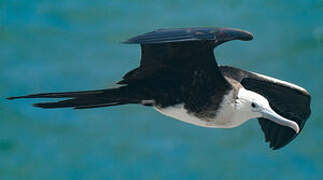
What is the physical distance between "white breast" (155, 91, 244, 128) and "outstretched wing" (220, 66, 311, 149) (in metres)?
0.56

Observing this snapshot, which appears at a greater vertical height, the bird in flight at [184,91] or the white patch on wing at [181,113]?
the bird in flight at [184,91]

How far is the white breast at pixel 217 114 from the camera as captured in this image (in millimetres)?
4863

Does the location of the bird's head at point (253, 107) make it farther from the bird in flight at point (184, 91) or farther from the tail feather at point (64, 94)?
the tail feather at point (64, 94)

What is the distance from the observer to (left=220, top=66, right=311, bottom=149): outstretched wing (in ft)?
18.1

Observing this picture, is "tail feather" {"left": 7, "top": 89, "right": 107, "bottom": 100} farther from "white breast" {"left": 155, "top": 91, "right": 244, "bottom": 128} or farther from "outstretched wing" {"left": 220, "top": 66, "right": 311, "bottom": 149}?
"outstretched wing" {"left": 220, "top": 66, "right": 311, "bottom": 149}

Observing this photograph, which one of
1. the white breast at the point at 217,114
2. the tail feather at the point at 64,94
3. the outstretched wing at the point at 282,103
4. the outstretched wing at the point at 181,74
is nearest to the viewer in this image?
the tail feather at the point at 64,94

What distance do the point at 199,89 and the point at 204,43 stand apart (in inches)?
12.6

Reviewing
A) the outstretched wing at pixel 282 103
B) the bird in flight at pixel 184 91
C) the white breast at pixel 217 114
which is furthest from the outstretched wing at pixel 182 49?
the outstretched wing at pixel 282 103

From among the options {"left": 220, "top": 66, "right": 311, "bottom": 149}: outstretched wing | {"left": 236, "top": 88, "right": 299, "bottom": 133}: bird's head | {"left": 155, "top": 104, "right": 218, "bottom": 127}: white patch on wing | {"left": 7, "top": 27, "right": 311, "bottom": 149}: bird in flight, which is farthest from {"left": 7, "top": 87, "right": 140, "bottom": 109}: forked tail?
{"left": 220, "top": 66, "right": 311, "bottom": 149}: outstretched wing

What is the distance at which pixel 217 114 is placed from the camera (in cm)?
487

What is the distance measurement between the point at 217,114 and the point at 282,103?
97 cm

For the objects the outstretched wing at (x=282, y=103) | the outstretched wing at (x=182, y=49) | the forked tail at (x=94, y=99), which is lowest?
the outstretched wing at (x=282, y=103)

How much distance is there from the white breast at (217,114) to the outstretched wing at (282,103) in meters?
0.56

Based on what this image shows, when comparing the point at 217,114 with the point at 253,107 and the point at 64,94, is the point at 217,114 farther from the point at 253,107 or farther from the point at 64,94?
the point at 64,94
